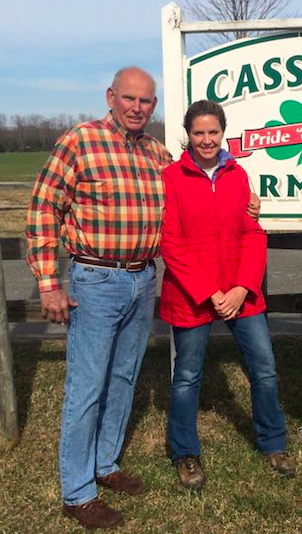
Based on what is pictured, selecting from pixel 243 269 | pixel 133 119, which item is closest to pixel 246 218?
pixel 243 269

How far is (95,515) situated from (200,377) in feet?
2.71

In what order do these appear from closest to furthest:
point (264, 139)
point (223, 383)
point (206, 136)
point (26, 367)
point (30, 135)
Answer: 1. point (206, 136)
2. point (264, 139)
3. point (223, 383)
4. point (26, 367)
5. point (30, 135)

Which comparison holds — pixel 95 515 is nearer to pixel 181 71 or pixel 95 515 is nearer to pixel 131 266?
pixel 131 266

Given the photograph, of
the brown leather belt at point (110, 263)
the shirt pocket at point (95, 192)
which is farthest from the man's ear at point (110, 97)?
the brown leather belt at point (110, 263)

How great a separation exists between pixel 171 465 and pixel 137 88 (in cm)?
202

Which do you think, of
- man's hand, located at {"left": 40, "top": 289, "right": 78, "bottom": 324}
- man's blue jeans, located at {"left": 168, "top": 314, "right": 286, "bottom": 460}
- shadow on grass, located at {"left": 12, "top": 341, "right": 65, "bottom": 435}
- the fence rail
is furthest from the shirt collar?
shadow on grass, located at {"left": 12, "top": 341, "right": 65, "bottom": 435}

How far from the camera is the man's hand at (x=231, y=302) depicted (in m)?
2.75

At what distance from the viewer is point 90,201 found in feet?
8.13

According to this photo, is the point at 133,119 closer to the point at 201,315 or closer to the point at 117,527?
the point at 201,315

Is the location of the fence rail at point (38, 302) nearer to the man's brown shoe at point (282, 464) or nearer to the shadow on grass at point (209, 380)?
the shadow on grass at point (209, 380)

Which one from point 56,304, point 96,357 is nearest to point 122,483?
point 96,357

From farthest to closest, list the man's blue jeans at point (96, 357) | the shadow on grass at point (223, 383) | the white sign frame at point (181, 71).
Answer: the shadow on grass at point (223, 383), the white sign frame at point (181, 71), the man's blue jeans at point (96, 357)

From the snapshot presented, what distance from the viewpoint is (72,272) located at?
2.57 metres

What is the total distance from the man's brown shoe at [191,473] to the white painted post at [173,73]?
1.75m
